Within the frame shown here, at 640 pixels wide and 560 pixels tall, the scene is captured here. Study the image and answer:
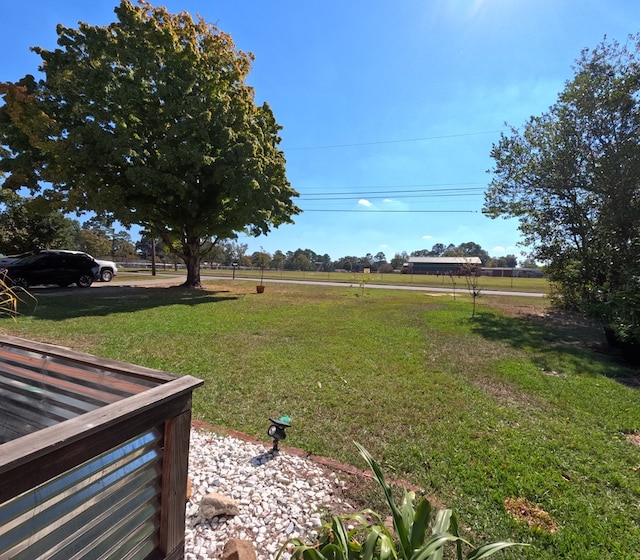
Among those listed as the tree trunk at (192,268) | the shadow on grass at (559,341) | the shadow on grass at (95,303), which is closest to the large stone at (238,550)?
the shadow on grass at (559,341)

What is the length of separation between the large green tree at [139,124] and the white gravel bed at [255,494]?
1125 cm

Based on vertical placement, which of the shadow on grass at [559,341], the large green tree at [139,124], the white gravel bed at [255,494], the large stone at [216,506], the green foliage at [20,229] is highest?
the large green tree at [139,124]

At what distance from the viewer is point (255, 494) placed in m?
2.26

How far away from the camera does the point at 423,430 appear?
10.9ft

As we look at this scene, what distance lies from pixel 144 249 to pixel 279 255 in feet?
134

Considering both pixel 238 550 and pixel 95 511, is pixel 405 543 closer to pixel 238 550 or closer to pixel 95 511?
pixel 238 550

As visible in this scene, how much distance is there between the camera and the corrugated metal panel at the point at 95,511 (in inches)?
38.7

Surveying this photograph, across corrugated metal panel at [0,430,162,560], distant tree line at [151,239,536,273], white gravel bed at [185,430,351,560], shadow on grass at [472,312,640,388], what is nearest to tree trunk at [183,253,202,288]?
shadow on grass at [472,312,640,388]

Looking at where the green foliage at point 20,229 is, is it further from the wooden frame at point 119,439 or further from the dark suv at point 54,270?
the wooden frame at point 119,439

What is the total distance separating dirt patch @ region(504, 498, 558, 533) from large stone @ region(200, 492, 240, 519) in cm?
188

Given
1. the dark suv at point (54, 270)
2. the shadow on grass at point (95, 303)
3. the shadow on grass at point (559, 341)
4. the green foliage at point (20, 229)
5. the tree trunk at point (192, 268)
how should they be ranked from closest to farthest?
the shadow on grass at point (559, 341) < the shadow on grass at point (95, 303) < the dark suv at point (54, 270) < the tree trunk at point (192, 268) < the green foliage at point (20, 229)

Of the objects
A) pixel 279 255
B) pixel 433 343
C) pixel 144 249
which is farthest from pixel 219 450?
pixel 144 249

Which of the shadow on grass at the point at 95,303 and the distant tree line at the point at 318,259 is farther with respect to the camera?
the distant tree line at the point at 318,259

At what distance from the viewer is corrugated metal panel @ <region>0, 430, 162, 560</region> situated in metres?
0.98
